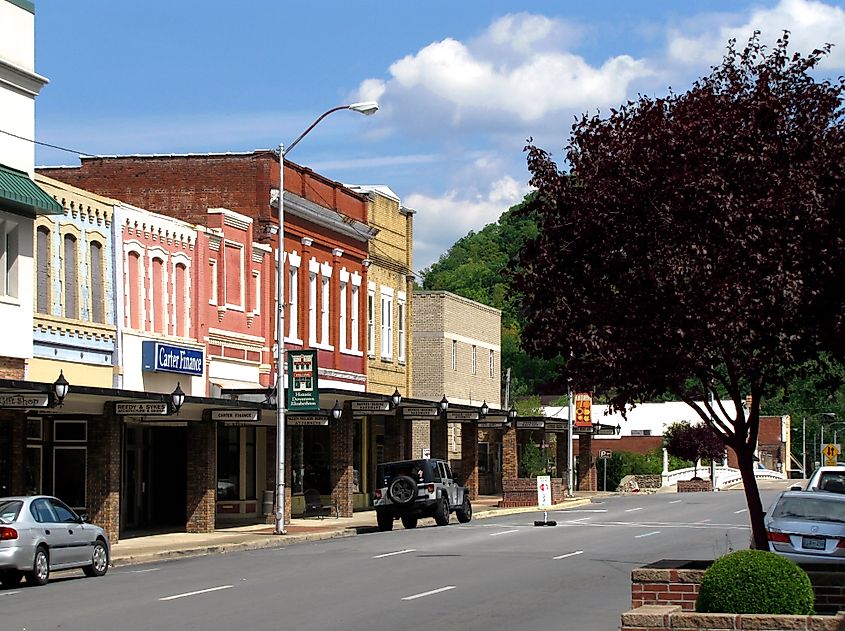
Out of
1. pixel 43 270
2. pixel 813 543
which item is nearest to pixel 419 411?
pixel 43 270

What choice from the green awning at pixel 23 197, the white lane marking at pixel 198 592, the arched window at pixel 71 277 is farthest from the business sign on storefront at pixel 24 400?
the white lane marking at pixel 198 592

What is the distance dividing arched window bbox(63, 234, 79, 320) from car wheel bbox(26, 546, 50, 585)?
11.3 metres

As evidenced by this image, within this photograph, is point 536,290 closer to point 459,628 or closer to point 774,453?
point 459,628

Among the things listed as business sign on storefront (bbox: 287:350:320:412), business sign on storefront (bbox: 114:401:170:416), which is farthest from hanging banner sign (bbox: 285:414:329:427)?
business sign on storefront (bbox: 114:401:170:416)

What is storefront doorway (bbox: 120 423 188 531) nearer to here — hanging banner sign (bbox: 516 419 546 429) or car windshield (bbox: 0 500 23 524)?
car windshield (bbox: 0 500 23 524)

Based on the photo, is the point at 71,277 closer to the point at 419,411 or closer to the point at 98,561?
the point at 98,561

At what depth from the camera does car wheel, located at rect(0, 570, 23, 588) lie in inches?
963

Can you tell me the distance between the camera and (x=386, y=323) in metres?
57.1

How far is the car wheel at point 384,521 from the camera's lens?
4197 centimetres

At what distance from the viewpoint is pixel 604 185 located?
1589 centimetres

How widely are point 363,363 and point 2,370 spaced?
23.5 meters

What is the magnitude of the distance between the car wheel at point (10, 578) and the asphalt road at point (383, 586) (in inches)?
27.5

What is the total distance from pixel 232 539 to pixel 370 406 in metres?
11.2

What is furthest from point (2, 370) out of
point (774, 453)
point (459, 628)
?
point (774, 453)
